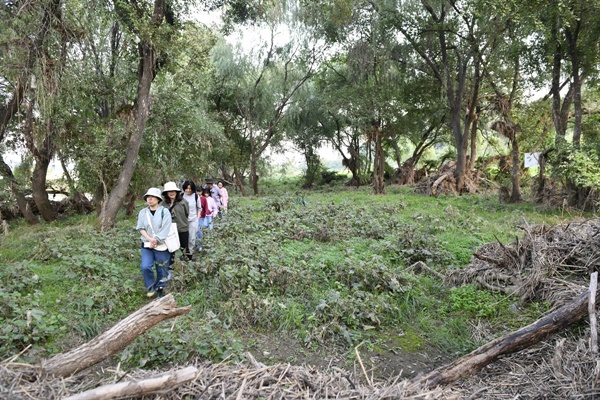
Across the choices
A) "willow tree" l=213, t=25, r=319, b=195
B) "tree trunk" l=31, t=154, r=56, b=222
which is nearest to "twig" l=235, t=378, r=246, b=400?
"tree trunk" l=31, t=154, r=56, b=222

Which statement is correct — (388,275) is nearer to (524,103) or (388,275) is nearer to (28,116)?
(28,116)

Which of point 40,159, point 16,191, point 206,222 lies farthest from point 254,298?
point 16,191

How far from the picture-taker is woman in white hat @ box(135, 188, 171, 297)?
5.56 meters

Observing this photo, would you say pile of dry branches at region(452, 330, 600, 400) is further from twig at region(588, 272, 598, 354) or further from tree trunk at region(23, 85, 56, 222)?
tree trunk at region(23, 85, 56, 222)

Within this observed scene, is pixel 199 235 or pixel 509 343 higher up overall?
pixel 199 235

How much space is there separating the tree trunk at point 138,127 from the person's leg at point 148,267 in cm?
467

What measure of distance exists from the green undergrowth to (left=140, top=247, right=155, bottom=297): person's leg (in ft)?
0.65

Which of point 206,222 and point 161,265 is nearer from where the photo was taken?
point 161,265

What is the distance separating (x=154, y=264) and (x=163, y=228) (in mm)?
616

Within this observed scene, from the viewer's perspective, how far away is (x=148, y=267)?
5.67m

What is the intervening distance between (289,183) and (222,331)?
29.2m

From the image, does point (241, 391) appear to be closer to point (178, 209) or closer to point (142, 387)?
point (142, 387)

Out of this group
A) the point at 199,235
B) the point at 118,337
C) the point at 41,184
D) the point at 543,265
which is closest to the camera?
the point at 118,337

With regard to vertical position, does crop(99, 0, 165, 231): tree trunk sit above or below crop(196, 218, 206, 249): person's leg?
above
